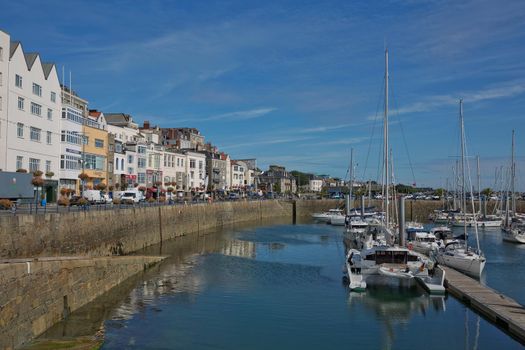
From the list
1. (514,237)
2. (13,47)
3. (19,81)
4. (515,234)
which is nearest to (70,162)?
(19,81)

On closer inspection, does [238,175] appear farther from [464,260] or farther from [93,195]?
[464,260]

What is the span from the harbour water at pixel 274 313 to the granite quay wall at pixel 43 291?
692 mm

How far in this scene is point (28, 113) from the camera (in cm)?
5238

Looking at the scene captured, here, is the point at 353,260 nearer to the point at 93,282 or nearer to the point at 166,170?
the point at 93,282

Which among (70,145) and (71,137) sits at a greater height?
(71,137)

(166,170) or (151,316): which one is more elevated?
(166,170)

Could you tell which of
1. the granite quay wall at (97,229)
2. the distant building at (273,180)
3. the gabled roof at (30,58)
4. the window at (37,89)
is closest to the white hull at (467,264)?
the granite quay wall at (97,229)

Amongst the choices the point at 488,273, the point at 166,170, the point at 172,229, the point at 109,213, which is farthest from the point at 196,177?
the point at 488,273

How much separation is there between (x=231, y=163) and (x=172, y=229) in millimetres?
81060

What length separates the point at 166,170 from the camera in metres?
97.2

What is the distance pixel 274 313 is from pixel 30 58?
40.9m

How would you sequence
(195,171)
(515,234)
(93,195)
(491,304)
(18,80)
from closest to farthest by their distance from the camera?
(491,304) → (18,80) → (93,195) → (515,234) → (195,171)

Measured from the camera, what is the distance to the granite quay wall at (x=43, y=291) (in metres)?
18.8

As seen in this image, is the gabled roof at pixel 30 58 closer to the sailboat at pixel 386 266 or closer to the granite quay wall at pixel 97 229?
the granite quay wall at pixel 97 229
